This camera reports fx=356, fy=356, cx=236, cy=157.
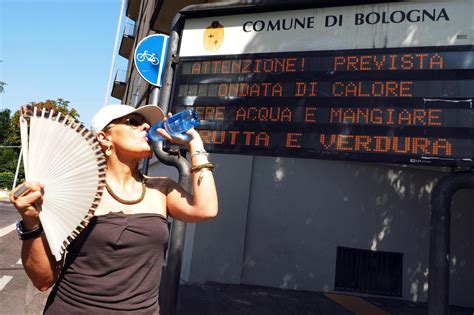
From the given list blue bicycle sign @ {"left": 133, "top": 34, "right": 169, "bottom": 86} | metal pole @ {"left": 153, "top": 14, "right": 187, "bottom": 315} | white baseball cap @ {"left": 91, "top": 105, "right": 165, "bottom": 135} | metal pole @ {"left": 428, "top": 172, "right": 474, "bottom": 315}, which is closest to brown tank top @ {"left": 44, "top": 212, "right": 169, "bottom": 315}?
white baseball cap @ {"left": 91, "top": 105, "right": 165, "bottom": 135}

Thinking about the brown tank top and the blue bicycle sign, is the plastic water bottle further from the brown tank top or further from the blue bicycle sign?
→ the blue bicycle sign

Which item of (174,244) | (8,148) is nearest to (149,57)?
(174,244)

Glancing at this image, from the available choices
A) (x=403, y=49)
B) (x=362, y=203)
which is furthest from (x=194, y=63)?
(x=362, y=203)

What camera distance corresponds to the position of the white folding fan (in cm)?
131

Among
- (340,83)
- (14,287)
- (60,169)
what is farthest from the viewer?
(14,287)

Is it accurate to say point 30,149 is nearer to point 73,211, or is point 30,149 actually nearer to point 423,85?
point 73,211

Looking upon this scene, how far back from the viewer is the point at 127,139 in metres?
1.73

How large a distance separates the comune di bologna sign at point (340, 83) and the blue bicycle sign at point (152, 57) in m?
0.76

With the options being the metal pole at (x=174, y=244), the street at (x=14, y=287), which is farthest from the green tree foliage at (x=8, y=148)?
the metal pole at (x=174, y=244)

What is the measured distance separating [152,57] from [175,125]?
3718 millimetres

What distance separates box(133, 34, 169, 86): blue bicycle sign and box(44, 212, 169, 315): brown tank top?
3879 mm

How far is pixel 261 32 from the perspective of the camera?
4.32m

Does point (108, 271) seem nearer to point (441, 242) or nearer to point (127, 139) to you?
point (127, 139)

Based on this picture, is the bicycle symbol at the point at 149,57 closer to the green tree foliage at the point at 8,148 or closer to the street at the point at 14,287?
the street at the point at 14,287
